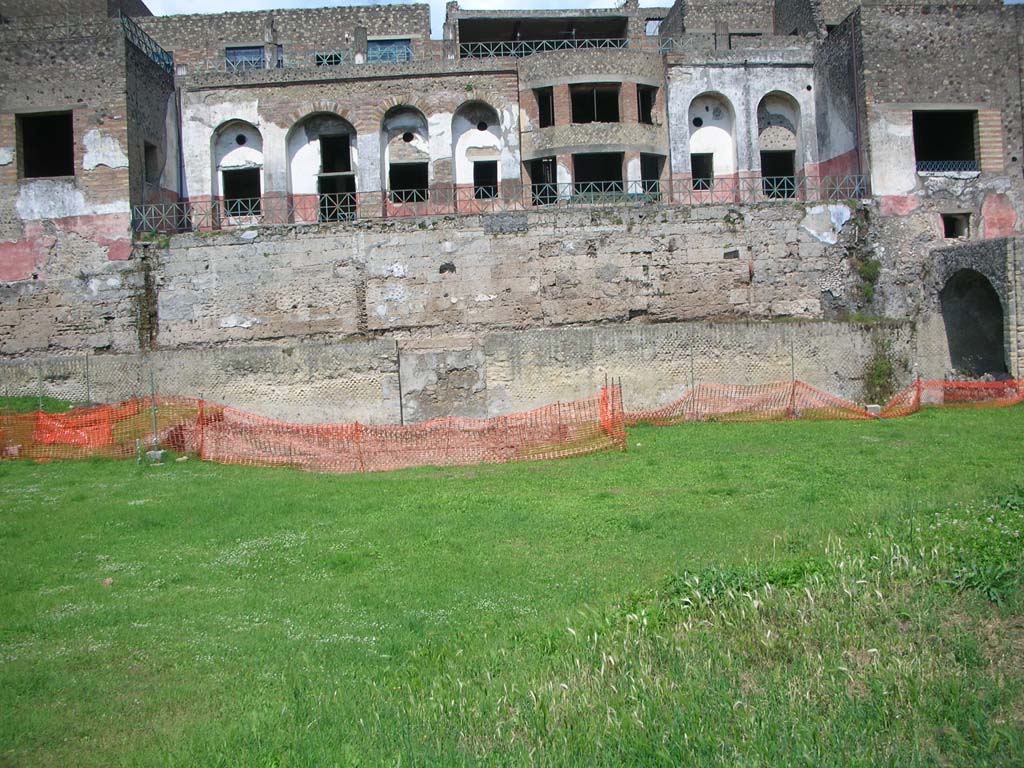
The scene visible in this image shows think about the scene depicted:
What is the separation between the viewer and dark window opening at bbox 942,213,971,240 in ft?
73.4

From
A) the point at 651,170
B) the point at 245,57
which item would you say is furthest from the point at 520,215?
the point at 245,57

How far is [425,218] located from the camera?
2036 centimetres

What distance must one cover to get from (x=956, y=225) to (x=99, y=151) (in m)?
21.9

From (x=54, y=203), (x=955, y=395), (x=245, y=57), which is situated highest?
(x=245, y=57)

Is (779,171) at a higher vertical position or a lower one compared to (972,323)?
higher

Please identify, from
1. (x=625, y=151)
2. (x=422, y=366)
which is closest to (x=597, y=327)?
(x=422, y=366)

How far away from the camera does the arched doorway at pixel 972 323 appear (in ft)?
69.1

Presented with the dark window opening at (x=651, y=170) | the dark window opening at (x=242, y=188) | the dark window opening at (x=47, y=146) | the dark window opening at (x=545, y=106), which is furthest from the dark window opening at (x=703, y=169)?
the dark window opening at (x=47, y=146)

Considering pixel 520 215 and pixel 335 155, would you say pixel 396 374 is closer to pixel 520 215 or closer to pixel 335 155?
pixel 520 215

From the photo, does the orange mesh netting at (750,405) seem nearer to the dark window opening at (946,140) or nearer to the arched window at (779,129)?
the dark window opening at (946,140)

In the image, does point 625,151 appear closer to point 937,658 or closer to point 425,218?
point 425,218

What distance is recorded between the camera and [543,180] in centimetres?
2622

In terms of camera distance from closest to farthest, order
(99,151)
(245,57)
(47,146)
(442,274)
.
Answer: (442,274), (99,151), (47,146), (245,57)

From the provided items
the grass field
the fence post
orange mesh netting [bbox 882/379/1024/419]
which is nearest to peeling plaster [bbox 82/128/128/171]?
the fence post
